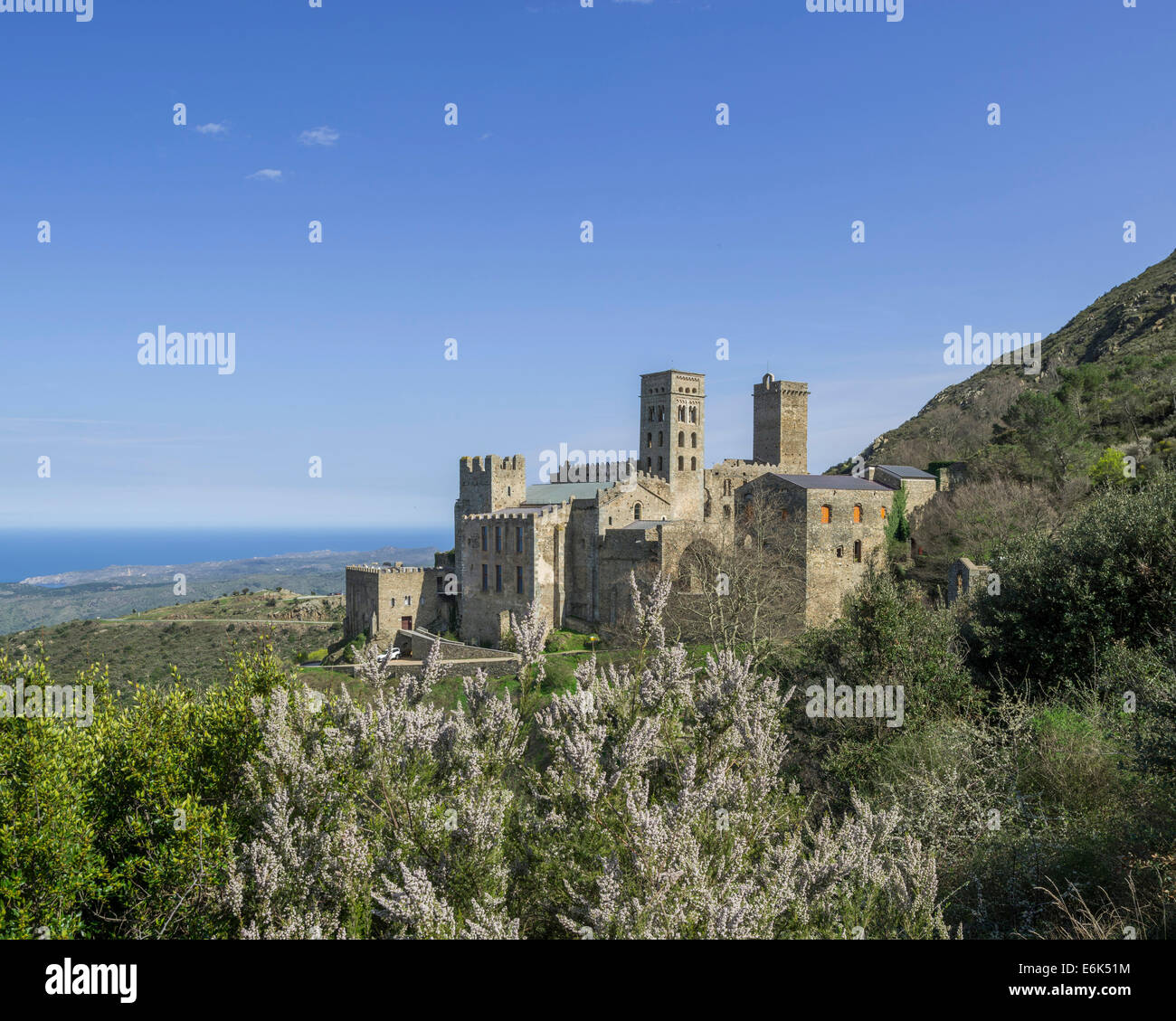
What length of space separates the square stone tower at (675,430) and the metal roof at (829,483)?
13833 millimetres

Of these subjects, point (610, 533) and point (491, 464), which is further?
point (491, 464)

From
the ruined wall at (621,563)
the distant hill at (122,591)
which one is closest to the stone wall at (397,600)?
the ruined wall at (621,563)

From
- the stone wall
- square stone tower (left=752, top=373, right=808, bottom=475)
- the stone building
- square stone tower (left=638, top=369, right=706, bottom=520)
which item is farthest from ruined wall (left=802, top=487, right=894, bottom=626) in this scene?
square stone tower (left=752, top=373, right=808, bottom=475)

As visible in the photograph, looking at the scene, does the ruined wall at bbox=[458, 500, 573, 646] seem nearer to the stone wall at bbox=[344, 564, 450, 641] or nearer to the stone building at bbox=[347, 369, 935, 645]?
the stone building at bbox=[347, 369, 935, 645]

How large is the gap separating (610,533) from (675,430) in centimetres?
1532

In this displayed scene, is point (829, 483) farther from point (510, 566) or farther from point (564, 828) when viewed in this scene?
point (564, 828)

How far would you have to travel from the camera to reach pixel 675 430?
5397 cm

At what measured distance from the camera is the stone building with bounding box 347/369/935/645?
1451 inches

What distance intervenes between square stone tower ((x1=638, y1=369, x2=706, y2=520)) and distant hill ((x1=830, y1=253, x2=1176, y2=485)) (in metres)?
16.1

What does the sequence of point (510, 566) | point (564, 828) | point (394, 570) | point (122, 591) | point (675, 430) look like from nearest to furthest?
1. point (564, 828)
2. point (510, 566)
3. point (394, 570)
4. point (675, 430)
5. point (122, 591)

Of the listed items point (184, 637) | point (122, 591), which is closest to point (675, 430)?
point (184, 637)
